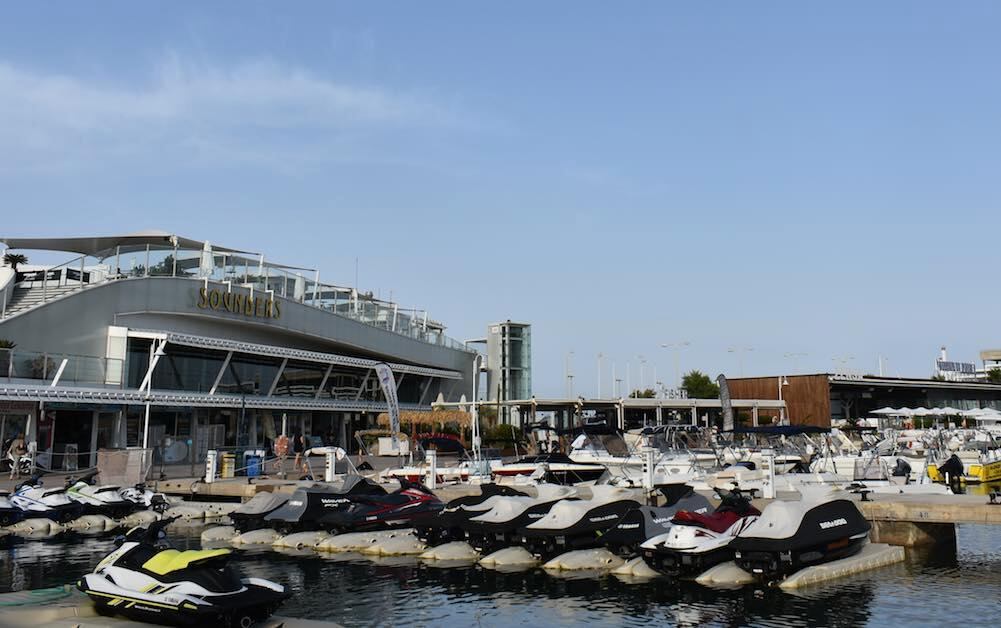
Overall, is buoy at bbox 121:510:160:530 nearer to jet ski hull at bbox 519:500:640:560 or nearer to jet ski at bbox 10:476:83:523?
jet ski at bbox 10:476:83:523

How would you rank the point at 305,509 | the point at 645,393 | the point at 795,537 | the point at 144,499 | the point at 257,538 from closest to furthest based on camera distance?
the point at 795,537
the point at 257,538
the point at 305,509
the point at 144,499
the point at 645,393

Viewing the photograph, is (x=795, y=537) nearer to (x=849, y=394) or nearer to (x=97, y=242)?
(x=97, y=242)

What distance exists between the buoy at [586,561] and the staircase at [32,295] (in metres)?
31.3

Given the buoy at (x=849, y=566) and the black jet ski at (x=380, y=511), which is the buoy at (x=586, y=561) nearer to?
the buoy at (x=849, y=566)

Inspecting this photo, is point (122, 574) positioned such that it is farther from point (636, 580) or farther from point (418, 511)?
point (418, 511)

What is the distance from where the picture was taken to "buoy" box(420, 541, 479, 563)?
19812mm

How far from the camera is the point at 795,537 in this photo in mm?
16078

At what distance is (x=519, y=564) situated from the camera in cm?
1895

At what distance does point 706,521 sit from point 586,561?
289cm

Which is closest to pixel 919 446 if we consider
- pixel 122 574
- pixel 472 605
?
pixel 472 605

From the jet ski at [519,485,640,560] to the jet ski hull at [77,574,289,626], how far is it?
8.09m

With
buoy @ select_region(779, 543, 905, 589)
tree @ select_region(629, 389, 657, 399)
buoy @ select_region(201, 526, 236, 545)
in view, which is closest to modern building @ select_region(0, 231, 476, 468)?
buoy @ select_region(201, 526, 236, 545)

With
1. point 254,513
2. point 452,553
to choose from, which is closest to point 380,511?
point 254,513

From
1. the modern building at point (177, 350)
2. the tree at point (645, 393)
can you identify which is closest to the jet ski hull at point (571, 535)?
the modern building at point (177, 350)
